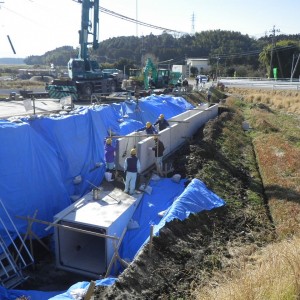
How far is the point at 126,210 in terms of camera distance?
10180 millimetres

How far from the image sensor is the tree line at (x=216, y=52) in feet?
220

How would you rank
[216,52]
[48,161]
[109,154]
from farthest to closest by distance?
1. [216,52]
2. [109,154]
3. [48,161]

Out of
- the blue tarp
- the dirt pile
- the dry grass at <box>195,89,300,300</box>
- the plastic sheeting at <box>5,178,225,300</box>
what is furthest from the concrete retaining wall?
the dry grass at <box>195,89,300,300</box>

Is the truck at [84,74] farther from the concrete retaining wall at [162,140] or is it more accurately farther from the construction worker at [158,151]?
the construction worker at [158,151]

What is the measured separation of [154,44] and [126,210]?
10721 centimetres

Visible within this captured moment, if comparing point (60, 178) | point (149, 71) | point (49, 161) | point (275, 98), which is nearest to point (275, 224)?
point (60, 178)

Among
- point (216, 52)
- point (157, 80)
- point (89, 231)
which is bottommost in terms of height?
point (89, 231)

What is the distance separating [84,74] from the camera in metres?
26.7

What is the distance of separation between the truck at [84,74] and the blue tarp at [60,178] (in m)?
12.0

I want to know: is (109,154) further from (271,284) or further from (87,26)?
(87,26)

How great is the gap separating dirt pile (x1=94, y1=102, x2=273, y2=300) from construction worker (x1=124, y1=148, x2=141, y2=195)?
7.72 ft

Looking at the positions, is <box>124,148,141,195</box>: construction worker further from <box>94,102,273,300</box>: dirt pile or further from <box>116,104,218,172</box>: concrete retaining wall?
<box>94,102,273,300</box>: dirt pile

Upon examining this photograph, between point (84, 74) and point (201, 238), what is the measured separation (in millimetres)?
19964

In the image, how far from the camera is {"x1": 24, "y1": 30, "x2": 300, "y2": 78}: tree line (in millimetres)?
67188
